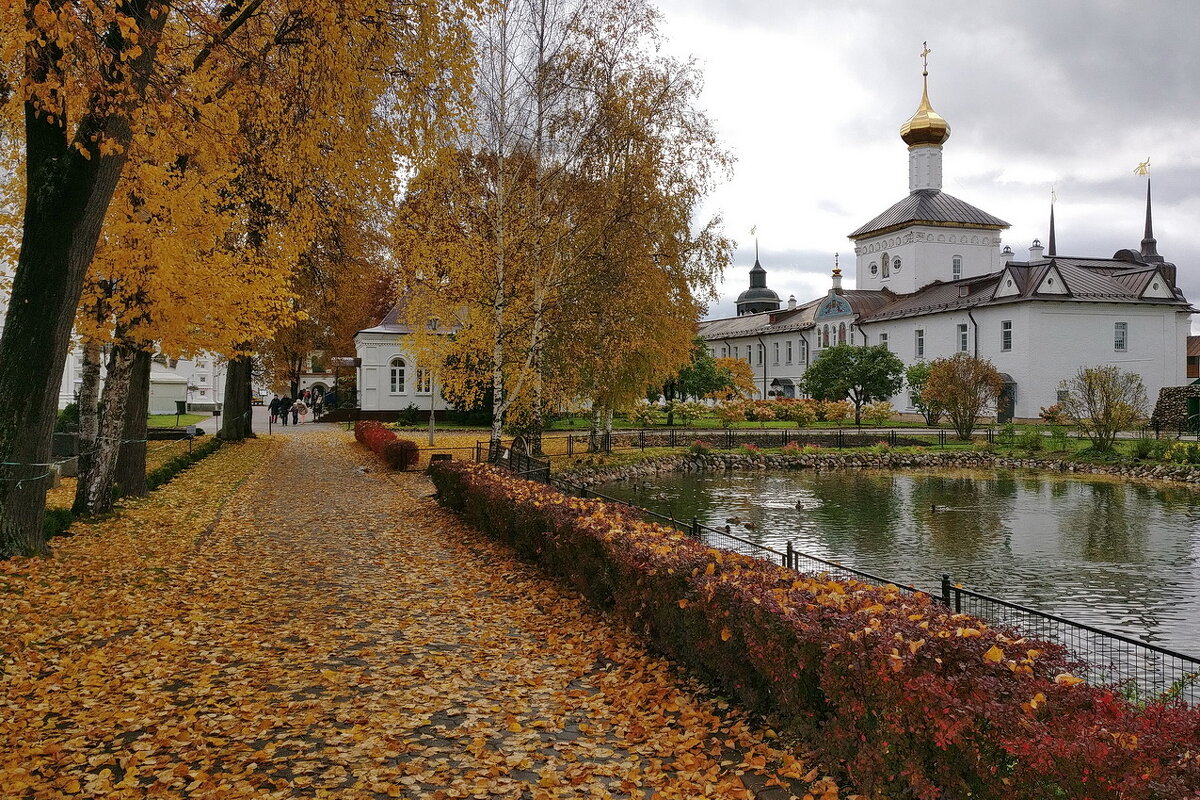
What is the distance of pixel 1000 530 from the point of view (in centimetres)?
1638

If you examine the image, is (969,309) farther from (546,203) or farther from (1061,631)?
(1061,631)

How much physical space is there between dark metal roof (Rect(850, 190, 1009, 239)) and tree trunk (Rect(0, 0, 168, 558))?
59326mm

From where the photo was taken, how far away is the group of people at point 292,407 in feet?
132

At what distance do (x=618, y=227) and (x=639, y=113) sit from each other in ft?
8.16

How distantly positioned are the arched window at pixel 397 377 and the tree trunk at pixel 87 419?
30381 millimetres

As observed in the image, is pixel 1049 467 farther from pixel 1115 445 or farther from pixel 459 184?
pixel 459 184

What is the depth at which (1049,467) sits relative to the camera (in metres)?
29.9

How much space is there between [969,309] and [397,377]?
105 ft

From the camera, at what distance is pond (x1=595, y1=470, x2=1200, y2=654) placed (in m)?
10.9

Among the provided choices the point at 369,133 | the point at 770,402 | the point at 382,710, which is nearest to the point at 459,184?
the point at 369,133

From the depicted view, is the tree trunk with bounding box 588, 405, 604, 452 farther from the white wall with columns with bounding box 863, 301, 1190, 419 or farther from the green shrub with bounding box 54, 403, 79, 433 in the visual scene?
the white wall with columns with bounding box 863, 301, 1190, 419

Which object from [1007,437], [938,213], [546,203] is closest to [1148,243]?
[938,213]

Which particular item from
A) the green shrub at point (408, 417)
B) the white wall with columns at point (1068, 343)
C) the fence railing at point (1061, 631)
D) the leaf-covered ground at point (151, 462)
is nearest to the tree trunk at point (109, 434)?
the leaf-covered ground at point (151, 462)

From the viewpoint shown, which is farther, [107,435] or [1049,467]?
[1049,467]
